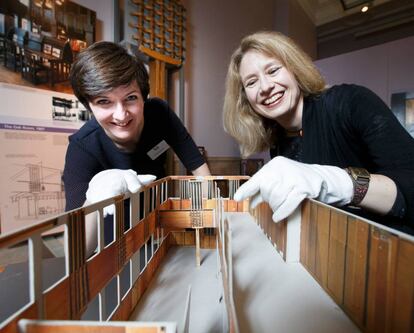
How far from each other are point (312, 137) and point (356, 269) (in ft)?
1.67

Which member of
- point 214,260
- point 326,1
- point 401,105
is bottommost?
point 214,260

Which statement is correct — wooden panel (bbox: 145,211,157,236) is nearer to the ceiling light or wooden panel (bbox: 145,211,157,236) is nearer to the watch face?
the watch face

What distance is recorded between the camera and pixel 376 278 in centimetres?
24

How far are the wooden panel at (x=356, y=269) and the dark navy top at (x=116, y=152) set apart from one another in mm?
683

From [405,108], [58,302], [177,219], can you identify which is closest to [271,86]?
[177,219]

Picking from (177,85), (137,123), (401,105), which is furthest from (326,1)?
(137,123)

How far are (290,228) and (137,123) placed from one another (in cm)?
60

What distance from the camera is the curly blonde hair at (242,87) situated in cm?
77

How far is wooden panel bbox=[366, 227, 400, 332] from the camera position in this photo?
0.22 metres

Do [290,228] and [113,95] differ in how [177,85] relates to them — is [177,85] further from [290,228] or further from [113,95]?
[290,228]

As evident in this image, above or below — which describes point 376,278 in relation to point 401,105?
below

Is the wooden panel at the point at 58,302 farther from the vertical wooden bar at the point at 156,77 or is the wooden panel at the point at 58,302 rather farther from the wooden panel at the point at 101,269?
the vertical wooden bar at the point at 156,77

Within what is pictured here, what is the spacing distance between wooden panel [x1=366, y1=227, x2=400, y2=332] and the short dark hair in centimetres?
A: 68

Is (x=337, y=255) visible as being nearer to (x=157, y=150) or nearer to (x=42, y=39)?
(x=157, y=150)
